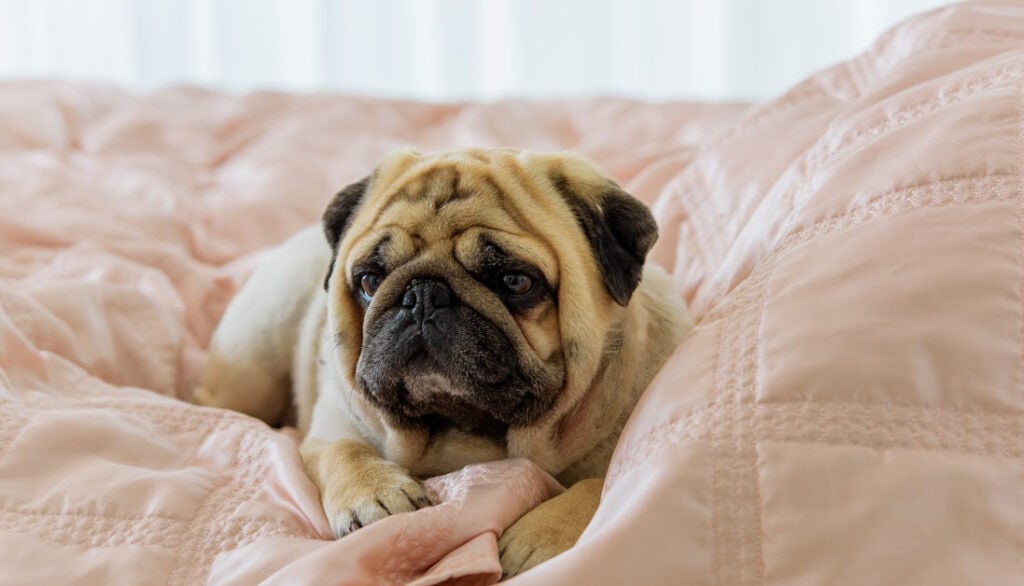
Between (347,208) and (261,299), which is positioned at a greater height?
(347,208)

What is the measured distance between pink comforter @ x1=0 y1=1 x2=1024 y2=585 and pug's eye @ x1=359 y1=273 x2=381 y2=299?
264 mm

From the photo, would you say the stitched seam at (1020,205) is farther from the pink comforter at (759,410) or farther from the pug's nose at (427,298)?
the pug's nose at (427,298)

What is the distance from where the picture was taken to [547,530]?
1.28 metres

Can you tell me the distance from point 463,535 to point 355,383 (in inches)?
16.9

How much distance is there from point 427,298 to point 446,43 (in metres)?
4.31

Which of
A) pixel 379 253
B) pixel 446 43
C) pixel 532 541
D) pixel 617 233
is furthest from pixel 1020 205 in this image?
pixel 446 43

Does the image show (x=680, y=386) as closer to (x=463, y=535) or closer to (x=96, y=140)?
(x=463, y=535)

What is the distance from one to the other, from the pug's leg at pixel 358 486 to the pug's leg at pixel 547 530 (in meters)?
0.16

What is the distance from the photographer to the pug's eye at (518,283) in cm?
150

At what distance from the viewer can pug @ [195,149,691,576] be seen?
147 cm

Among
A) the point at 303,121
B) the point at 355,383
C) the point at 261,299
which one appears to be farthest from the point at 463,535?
the point at 303,121

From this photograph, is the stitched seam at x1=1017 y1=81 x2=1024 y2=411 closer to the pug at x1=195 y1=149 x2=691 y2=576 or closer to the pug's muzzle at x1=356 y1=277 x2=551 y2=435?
the pug at x1=195 y1=149 x2=691 y2=576

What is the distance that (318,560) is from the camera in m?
1.13

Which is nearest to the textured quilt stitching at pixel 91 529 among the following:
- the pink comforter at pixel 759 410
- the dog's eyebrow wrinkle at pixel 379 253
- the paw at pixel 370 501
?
the pink comforter at pixel 759 410
